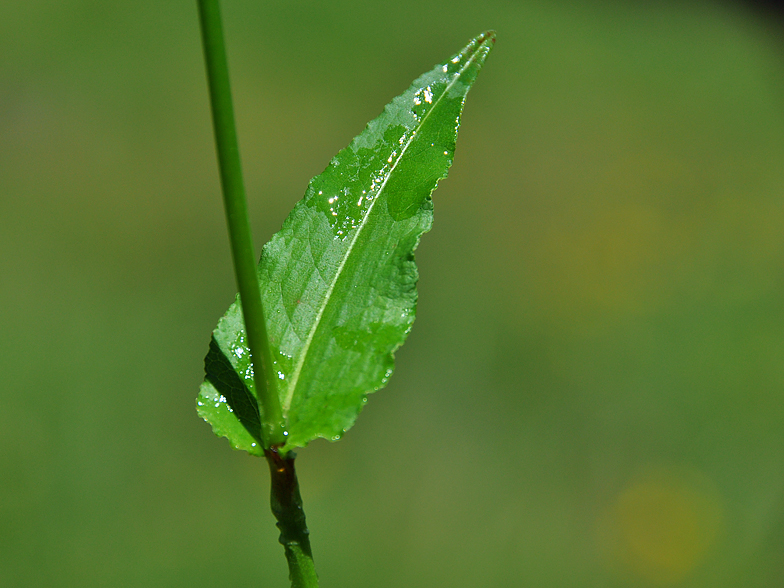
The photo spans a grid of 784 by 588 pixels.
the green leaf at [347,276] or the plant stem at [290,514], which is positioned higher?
the green leaf at [347,276]

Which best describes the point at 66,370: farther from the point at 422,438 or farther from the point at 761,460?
the point at 761,460

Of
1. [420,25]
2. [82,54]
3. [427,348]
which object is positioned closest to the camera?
[427,348]

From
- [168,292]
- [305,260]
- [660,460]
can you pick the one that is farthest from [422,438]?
[305,260]

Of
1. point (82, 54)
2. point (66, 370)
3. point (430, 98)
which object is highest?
point (82, 54)

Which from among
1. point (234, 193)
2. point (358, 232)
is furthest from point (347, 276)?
point (234, 193)

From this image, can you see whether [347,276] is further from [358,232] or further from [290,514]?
[290,514]
